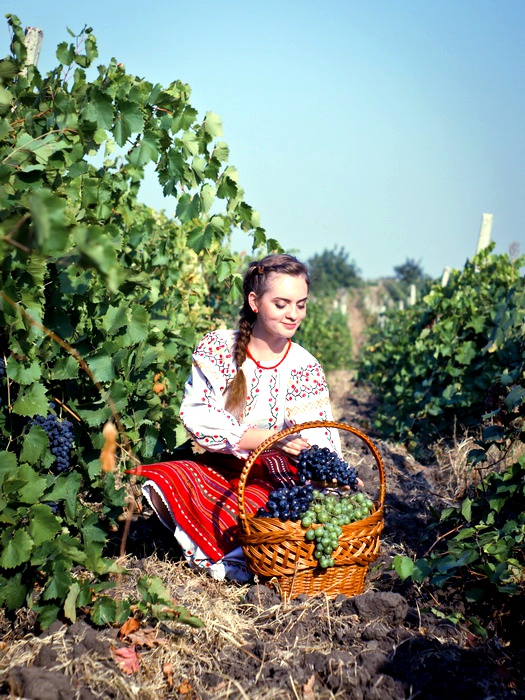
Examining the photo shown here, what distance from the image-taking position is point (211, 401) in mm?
3342

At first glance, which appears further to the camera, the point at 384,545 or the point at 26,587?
the point at 384,545

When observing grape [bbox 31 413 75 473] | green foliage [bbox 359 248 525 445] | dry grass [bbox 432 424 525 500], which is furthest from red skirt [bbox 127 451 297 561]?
green foliage [bbox 359 248 525 445]

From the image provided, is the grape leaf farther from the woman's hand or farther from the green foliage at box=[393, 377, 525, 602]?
the green foliage at box=[393, 377, 525, 602]

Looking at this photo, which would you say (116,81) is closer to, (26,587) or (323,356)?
(26,587)

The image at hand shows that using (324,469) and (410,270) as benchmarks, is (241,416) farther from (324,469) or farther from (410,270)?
(410,270)

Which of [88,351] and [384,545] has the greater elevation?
[88,351]

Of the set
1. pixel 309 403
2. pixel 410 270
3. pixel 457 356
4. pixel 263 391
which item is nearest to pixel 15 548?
pixel 263 391

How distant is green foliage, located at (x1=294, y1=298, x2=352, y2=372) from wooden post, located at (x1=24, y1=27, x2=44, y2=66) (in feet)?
33.3

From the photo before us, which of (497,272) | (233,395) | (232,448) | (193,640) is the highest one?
(497,272)

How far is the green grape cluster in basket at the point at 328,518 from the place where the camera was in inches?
108

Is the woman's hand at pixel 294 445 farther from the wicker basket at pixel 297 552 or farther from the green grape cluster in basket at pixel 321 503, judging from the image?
the wicker basket at pixel 297 552

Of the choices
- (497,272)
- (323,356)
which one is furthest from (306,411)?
(323,356)

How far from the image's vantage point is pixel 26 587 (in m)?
2.61

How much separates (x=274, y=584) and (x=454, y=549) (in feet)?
2.28
